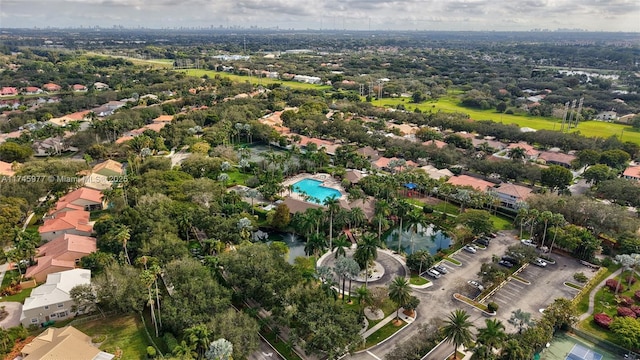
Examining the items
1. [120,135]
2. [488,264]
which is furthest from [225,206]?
[120,135]

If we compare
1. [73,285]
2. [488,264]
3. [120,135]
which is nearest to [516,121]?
[488,264]

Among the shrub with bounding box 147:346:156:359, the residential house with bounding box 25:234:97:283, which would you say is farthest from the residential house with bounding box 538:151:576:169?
the residential house with bounding box 25:234:97:283

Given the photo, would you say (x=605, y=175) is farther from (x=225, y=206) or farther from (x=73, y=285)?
(x=73, y=285)

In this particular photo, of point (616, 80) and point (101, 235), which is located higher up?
point (616, 80)

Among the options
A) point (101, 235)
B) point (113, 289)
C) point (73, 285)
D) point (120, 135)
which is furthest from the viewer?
point (120, 135)

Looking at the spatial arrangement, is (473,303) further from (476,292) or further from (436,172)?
(436,172)

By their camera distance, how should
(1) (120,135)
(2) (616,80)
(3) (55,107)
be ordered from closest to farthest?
(1) (120,135) < (3) (55,107) < (2) (616,80)

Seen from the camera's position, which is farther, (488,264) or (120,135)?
(120,135)

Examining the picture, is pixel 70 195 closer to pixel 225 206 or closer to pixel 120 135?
pixel 225 206
